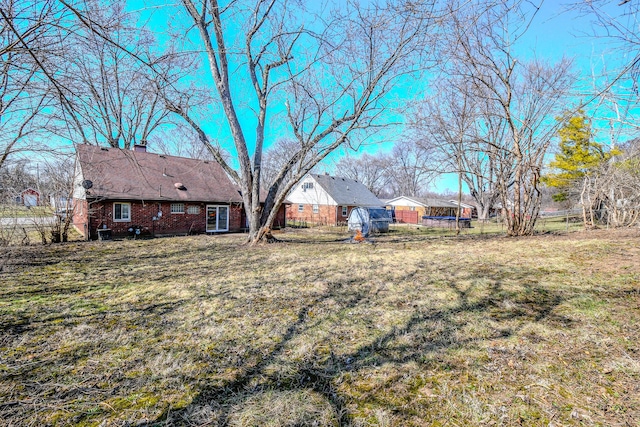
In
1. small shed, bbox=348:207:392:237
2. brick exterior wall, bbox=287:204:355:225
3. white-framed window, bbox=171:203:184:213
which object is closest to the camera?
white-framed window, bbox=171:203:184:213

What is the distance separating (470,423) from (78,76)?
17.6 feet

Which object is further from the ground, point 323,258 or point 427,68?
point 427,68

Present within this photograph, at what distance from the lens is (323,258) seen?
8844 millimetres

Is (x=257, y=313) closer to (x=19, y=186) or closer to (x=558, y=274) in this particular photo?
(x=558, y=274)

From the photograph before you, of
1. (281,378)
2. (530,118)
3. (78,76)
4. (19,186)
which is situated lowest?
(281,378)

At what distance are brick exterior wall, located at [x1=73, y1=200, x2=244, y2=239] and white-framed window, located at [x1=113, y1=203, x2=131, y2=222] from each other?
0.14m

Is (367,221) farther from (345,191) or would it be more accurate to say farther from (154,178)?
(154,178)

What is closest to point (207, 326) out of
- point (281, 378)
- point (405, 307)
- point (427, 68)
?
point (281, 378)

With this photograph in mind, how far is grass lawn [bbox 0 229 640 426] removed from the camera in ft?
7.03

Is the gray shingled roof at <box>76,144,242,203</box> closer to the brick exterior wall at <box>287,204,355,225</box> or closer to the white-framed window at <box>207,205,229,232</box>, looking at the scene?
the white-framed window at <box>207,205,229,232</box>

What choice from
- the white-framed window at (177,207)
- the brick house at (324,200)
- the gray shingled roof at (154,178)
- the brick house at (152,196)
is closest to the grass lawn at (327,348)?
the brick house at (152,196)

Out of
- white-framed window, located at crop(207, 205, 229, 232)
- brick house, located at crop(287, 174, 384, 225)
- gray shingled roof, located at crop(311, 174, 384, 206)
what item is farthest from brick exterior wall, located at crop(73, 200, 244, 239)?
gray shingled roof, located at crop(311, 174, 384, 206)

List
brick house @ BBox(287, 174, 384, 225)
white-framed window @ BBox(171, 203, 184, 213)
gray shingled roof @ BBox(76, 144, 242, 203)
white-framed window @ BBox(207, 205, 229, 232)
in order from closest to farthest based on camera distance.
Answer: gray shingled roof @ BBox(76, 144, 242, 203) < white-framed window @ BBox(171, 203, 184, 213) < white-framed window @ BBox(207, 205, 229, 232) < brick house @ BBox(287, 174, 384, 225)

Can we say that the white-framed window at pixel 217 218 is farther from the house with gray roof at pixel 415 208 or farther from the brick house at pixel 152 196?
the house with gray roof at pixel 415 208
